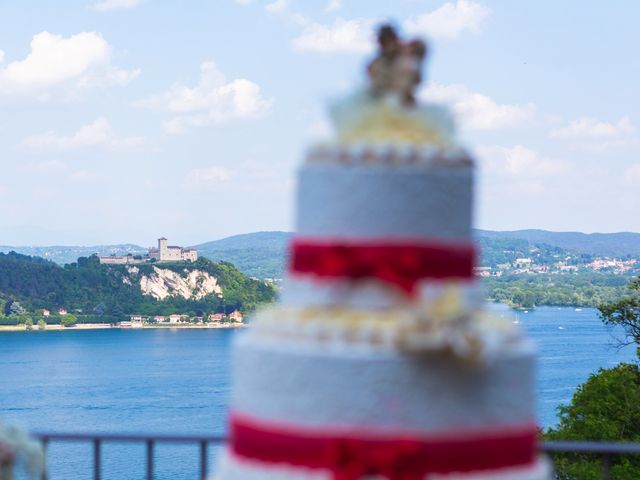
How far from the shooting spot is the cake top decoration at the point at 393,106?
313 centimetres

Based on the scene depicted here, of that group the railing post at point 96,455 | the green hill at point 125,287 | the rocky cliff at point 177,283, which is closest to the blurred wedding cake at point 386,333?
the railing post at point 96,455

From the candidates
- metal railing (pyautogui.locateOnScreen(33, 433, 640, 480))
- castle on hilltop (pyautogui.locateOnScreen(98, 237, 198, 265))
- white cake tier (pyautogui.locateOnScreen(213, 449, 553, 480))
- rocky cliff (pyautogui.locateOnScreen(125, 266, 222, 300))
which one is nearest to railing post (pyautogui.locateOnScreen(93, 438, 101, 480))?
metal railing (pyautogui.locateOnScreen(33, 433, 640, 480))

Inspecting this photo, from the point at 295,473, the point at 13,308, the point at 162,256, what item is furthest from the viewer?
the point at 162,256

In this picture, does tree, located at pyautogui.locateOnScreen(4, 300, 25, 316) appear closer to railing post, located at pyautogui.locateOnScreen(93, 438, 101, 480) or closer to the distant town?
the distant town

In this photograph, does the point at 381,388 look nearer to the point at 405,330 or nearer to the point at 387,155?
the point at 405,330

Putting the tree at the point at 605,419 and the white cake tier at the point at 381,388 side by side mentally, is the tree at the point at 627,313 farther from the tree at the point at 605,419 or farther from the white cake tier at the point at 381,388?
the white cake tier at the point at 381,388

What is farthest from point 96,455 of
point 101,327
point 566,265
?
point 566,265

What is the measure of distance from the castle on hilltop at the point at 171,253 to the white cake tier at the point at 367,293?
13333 cm

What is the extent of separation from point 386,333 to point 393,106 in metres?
0.65

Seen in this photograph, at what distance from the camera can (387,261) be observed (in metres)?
A: 3.01

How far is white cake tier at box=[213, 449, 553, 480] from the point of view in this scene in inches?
117

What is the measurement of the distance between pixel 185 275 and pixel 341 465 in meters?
126

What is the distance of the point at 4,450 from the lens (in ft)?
10.2

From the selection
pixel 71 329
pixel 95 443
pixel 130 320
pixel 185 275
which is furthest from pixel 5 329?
pixel 95 443
